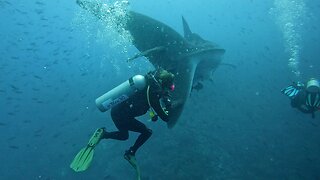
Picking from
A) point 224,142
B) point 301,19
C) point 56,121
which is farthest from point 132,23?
point 301,19

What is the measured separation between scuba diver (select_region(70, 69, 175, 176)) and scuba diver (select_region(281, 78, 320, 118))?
5064 millimetres

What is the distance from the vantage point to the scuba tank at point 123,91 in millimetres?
6137

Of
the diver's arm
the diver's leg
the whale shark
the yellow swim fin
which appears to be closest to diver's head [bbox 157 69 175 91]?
the diver's arm

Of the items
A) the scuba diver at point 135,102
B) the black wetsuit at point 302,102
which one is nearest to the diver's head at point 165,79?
the scuba diver at point 135,102

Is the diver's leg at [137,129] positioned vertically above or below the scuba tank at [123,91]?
below

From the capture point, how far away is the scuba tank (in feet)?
20.1

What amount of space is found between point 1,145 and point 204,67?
63.8 feet

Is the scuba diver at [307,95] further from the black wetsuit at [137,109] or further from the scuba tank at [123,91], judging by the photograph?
the scuba tank at [123,91]

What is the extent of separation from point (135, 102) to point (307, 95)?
5.69 meters

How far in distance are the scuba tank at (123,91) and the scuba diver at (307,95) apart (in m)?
5.66

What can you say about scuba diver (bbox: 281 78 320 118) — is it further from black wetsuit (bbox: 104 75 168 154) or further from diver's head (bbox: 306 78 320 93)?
black wetsuit (bbox: 104 75 168 154)

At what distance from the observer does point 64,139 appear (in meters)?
17.6

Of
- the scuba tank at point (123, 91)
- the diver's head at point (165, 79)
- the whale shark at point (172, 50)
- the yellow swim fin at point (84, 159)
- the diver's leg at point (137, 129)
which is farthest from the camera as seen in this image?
the whale shark at point (172, 50)

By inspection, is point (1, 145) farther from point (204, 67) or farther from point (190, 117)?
point (204, 67)
